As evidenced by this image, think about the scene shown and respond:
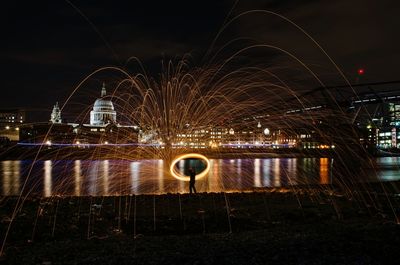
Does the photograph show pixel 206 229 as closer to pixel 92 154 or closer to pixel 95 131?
pixel 92 154

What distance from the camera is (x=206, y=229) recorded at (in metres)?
12.5

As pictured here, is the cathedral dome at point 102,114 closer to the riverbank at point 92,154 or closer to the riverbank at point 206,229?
the riverbank at point 92,154

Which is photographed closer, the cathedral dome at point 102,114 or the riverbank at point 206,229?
the riverbank at point 206,229

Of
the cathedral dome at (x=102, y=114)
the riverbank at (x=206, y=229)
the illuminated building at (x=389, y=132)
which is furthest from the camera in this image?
the cathedral dome at (x=102, y=114)

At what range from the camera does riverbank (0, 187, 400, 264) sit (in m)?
9.05

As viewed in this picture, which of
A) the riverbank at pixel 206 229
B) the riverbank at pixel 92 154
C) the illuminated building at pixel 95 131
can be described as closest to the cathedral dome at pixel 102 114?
the illuminated building at pixel 95 131

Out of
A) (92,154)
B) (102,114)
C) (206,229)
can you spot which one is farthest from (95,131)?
(206,229)

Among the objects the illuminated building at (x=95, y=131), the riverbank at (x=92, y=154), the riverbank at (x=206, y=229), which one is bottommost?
the riverbank at (x=206, y=229)

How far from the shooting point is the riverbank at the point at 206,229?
9.05 metres

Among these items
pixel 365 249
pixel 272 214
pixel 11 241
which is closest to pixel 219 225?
pixel 272 214

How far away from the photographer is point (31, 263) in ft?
28.8

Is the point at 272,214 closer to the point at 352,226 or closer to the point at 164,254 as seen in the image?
the point at 352,226

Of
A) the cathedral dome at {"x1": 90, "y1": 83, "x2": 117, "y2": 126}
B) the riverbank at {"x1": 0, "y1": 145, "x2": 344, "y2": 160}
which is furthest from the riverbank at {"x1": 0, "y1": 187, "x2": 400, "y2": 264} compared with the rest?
the cathedral dome at {"x1": 90, "y1": 83, "x2": 117, "y2": 126}

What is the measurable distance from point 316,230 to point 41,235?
24.9 feet
